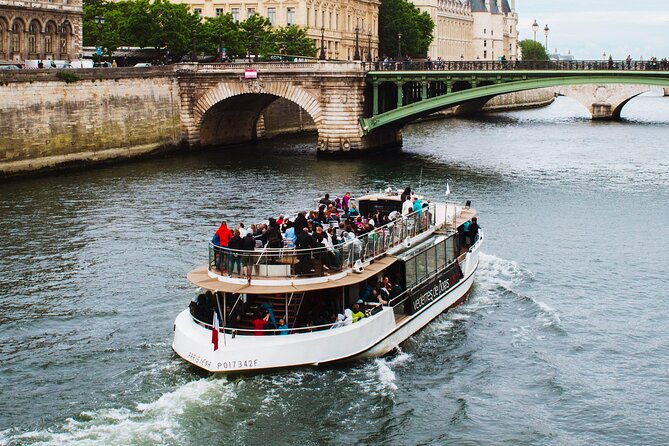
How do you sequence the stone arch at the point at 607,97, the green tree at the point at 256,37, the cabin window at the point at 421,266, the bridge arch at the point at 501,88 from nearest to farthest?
the cabin window at the point at 421,266
the bridge arch at the point at 501,88
the green tree at the point at 256,37
the stone arch at the point at 607,97

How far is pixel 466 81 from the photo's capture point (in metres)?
61.4

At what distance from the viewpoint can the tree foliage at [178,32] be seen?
246ft

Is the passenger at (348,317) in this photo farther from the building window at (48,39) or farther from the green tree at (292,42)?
the green tree at (292,42)

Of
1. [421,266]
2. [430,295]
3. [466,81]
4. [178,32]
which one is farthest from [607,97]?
[430,295]

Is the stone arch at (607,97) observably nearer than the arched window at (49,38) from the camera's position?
No

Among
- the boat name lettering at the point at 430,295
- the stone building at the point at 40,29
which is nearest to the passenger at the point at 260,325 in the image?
the boat name lettering at the point at 430,295

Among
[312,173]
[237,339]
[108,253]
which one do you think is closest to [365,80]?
[312,173]

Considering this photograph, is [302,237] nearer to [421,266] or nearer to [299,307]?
[299,307]

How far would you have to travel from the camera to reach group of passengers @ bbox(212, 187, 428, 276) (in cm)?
2362

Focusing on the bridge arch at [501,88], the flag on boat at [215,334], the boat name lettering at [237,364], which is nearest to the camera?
the flag on boat at [215,334]

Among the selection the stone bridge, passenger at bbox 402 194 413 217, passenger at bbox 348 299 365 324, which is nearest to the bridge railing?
the stone bridge

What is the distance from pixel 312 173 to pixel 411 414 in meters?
34.5

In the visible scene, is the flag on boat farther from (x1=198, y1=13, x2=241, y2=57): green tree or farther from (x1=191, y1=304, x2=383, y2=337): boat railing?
(x1=198, y1=13, x2=241, y2=57): green tree

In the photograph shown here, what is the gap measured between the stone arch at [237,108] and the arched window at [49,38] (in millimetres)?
14360
